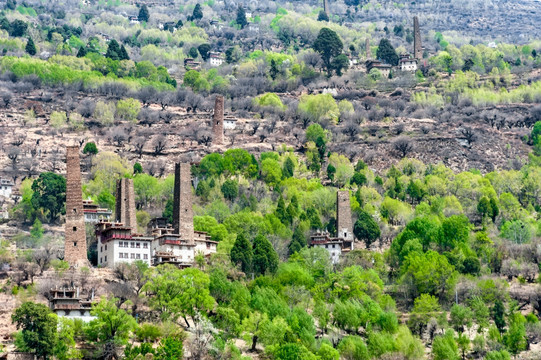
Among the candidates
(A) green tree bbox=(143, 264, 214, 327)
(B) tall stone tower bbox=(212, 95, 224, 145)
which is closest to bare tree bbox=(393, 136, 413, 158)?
(B) tall stone tower bbox=(212, 95, 224, 145)

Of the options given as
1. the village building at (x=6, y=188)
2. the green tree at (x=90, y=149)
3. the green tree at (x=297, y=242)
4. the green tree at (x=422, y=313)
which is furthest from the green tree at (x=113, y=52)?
the green tree at (x=422, y=313)

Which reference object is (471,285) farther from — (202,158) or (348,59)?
(348,59)

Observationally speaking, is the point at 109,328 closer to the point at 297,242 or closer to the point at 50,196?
the point at 297,242

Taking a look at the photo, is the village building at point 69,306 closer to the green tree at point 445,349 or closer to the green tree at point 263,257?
the green tree at point 263,257

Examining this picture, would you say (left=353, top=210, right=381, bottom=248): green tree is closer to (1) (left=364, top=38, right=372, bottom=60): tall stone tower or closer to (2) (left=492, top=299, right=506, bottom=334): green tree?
(2) (left=492, top=299, right=506, bottom=334): green tree

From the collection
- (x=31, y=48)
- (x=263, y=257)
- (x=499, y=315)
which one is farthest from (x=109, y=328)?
(x=31, y=48)
